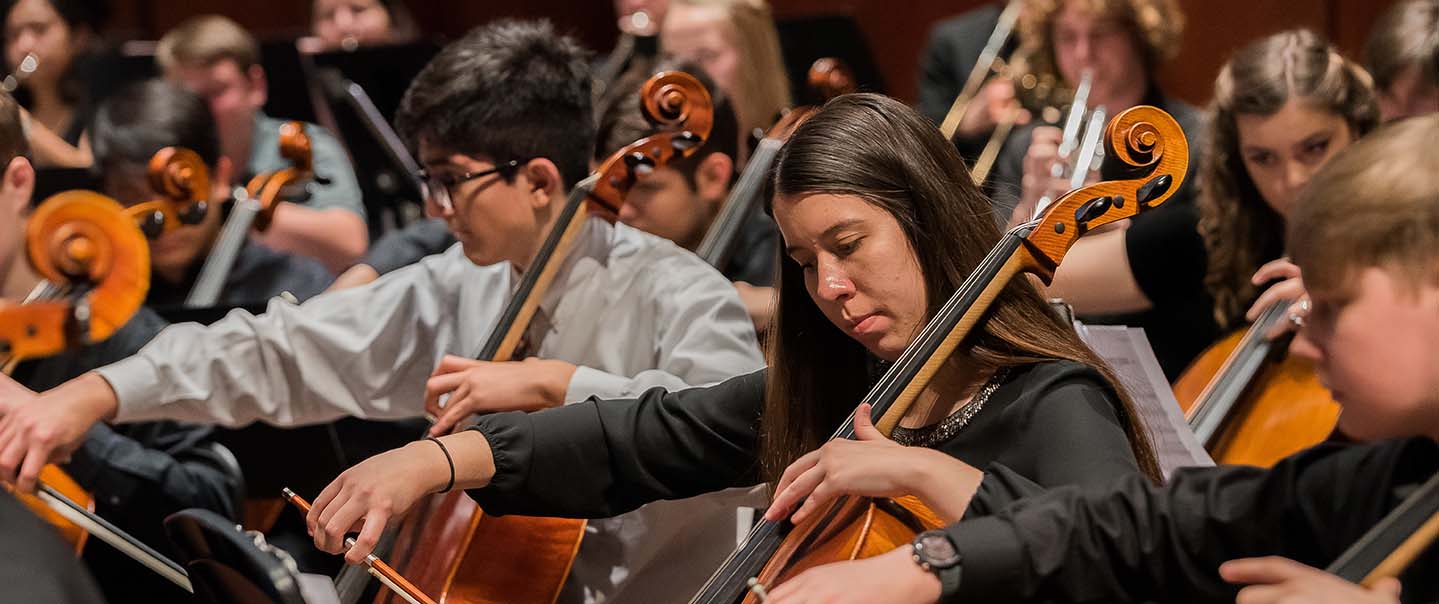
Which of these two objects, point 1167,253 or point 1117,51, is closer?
point 1167,253

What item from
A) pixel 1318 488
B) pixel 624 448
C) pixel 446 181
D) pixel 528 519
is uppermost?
pixel 1318 488

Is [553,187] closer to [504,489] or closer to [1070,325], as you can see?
[504,489]

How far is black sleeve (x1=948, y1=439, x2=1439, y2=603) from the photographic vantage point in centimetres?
115

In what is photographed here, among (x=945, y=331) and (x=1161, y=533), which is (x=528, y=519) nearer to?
(x=945, y=331)

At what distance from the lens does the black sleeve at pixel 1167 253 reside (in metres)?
2.37

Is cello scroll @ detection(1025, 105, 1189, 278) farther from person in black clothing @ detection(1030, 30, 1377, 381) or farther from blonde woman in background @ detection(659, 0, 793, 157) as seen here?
blonde woman in background @ detection(659, 0, 793, 157)

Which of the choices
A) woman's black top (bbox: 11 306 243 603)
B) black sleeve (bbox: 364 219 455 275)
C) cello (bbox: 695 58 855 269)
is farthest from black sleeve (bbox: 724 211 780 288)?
woman's black top (bbox: 11 306 243 603)

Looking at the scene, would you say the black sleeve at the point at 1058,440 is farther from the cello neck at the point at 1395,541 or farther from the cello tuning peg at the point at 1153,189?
the cello neck at the point at 1395,541

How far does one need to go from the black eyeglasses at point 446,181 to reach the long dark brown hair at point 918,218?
0.60 metres

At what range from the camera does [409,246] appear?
314 cm

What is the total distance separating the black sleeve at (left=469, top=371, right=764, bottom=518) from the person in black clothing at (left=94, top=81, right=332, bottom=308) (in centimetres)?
136

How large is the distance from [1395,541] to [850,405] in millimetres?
709

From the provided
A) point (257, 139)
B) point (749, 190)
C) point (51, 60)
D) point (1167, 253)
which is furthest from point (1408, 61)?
point (51, 60)

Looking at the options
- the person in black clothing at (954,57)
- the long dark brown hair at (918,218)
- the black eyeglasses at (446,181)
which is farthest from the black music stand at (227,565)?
the person in black clothing at (954,57)
